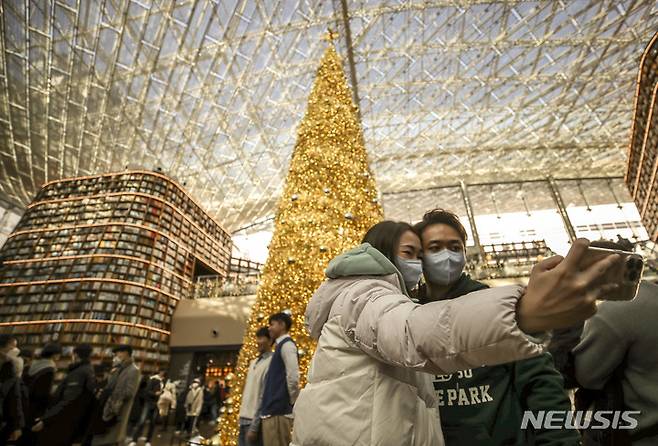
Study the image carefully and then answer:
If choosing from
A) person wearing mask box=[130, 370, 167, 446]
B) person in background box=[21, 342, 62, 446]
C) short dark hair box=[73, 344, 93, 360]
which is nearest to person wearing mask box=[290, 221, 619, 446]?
short dark hair box=[73, 344, 93, 360]

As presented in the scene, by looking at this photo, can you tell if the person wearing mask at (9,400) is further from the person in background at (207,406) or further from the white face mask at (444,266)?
the person in background at (207,406)

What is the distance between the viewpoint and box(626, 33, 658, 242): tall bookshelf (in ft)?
27.5

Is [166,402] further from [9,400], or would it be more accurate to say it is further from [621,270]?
[621,270]

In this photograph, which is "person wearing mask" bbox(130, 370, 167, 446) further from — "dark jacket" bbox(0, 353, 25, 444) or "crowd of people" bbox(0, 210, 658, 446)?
"crowd of people" bbox(0, 210, 658, 446)

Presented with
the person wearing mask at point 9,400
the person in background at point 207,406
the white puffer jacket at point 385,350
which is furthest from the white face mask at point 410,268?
the person in background at point 207,406

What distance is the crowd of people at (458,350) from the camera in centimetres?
44

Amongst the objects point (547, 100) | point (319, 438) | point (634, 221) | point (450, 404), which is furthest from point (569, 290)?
point (634, 221)

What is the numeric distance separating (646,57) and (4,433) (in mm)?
12996

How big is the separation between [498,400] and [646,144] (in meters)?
13.2

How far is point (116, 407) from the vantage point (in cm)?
318

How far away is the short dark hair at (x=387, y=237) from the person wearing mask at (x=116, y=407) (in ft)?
10.5

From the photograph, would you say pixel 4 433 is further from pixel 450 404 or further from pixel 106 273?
pixel 106 273

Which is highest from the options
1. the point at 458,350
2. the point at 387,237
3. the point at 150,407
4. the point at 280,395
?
the point at 387,237

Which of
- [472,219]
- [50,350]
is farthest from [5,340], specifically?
[472,219]
